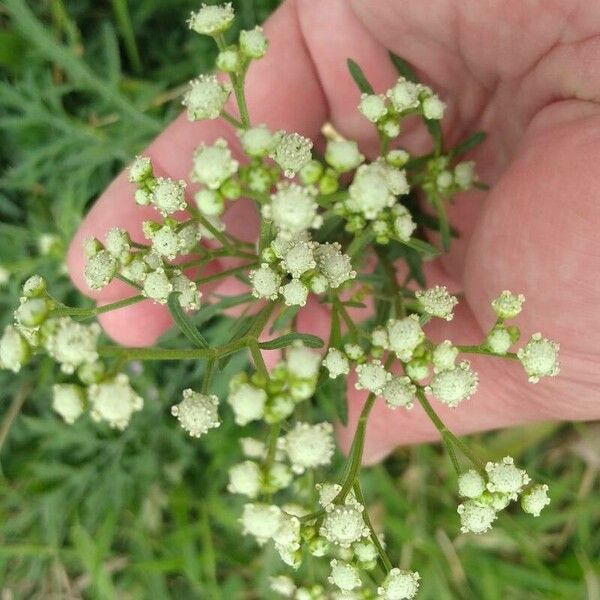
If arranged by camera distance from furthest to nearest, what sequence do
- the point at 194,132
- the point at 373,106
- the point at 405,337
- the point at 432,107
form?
the point at 194,132, the point at 432,107, the point at 373,106, the point at 405,337

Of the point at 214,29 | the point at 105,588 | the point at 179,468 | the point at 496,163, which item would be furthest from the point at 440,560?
the point at 214,29

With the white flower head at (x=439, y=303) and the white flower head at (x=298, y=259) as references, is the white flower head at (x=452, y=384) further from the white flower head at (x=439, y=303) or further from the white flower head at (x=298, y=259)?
the white flower head at (x=298, y=259)

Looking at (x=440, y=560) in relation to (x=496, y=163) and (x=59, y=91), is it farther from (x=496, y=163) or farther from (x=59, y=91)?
(x=59, y=91)

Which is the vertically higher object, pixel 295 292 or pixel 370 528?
pixel 295 292

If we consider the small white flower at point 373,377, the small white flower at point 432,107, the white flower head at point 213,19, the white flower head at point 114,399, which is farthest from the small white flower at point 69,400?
the small white flower at point 432,107

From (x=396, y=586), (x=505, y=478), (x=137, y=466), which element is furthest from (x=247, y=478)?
(x=137, y=466)

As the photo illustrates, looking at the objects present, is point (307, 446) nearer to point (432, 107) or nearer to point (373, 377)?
point (373, 377)
